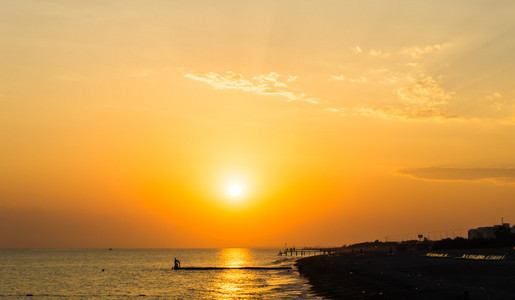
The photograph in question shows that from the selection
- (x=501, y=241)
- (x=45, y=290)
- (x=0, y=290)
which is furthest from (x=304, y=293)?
(x=501, y=241)

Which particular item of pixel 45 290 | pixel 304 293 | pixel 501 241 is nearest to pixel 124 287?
pixel 45 290

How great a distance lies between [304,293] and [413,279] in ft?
45.2

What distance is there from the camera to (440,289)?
4588cm

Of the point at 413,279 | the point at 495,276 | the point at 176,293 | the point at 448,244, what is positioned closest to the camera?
the point at 495,276

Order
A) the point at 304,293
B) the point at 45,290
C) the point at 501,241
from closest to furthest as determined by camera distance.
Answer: the point at 304,293
the point at 45,290
the point at 501,241

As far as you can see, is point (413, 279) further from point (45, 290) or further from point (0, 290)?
point (0, 290)

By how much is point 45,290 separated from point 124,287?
43.0 ft

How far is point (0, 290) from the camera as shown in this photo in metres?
89.2

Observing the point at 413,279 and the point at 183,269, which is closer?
the point at 413,279

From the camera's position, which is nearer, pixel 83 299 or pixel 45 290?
pixel 83 299

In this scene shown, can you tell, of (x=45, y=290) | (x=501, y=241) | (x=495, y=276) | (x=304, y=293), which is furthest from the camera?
(x=501, y=241)

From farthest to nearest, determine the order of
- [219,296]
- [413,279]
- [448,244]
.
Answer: [448,244] → [219,296] → [413,279]

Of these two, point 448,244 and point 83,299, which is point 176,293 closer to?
point 83,299

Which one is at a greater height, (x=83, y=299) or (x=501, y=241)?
(x=501, y=241)
